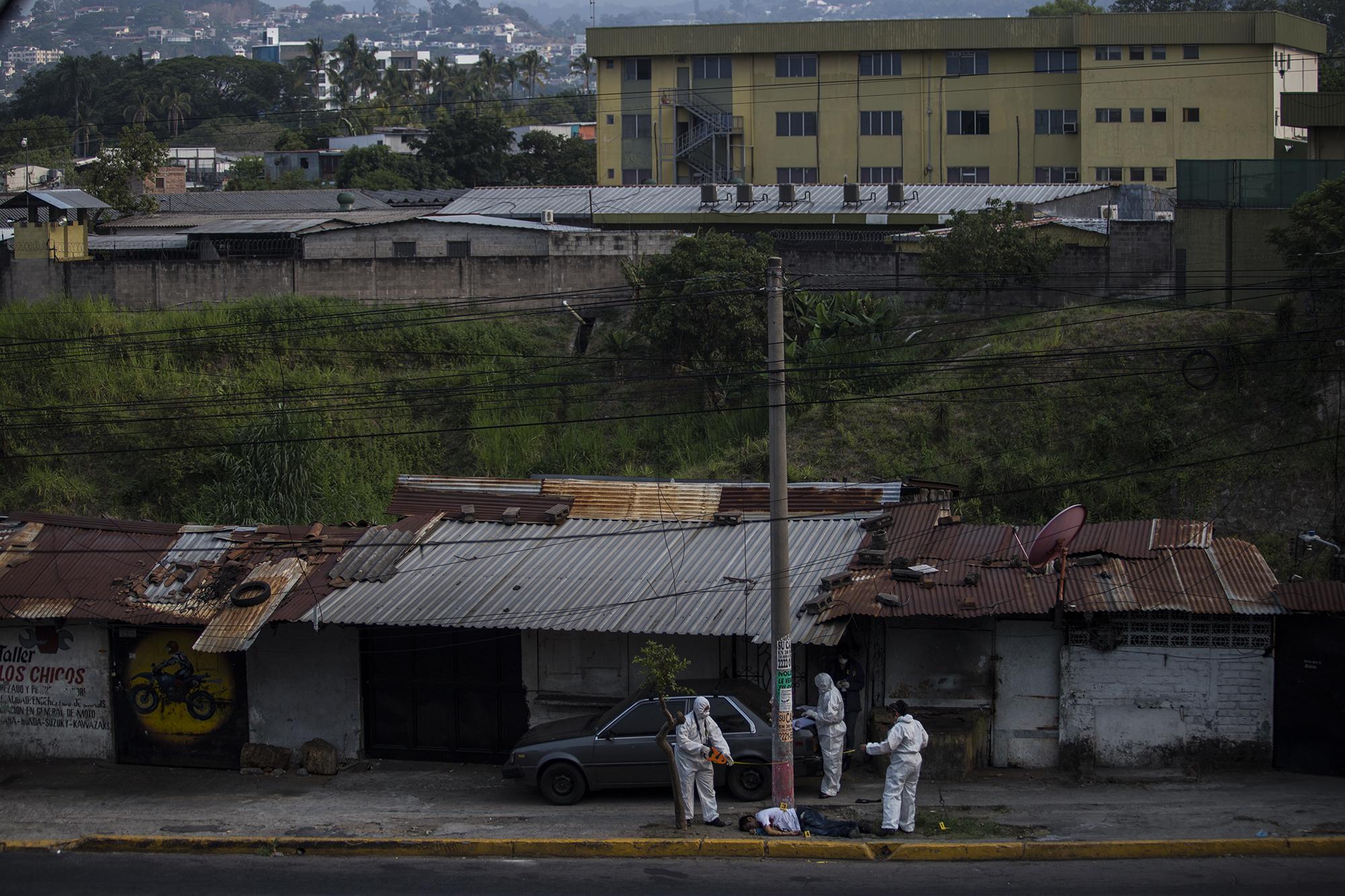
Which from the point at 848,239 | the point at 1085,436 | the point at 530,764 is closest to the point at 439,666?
the point at 530,764

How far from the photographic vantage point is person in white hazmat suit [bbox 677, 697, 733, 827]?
44.9 feet

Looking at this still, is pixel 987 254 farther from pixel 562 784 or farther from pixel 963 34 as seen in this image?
pixel 963 34

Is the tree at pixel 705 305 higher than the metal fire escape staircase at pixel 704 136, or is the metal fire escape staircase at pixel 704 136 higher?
the metal fire escape staircase at pixel 704 136

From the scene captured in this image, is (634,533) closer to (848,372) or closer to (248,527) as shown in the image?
(248,527)

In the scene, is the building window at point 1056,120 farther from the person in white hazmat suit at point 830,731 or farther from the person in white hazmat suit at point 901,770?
the person in white hazmat suit at point 901,770

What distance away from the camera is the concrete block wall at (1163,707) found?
50.6 feet

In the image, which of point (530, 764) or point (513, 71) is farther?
point (513, 71)

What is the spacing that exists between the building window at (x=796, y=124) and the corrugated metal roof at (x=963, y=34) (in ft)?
9.26

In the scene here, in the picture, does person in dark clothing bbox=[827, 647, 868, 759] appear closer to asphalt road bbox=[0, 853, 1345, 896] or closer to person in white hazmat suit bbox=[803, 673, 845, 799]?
person in white hazmat suit bbox=[803, 673, 845, 799]

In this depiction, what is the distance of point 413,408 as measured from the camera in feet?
111

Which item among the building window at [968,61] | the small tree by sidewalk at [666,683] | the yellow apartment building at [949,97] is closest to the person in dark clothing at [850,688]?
the small tree by sidewalk at [666,683]

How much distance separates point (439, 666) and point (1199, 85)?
50662 millimetres

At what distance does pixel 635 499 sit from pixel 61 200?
96.7 feet

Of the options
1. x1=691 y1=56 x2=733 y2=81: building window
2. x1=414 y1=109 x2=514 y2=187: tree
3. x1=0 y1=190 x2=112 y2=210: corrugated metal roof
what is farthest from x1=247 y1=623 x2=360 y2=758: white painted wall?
x1=414 y1=109 x2=514 y2=187: tree
